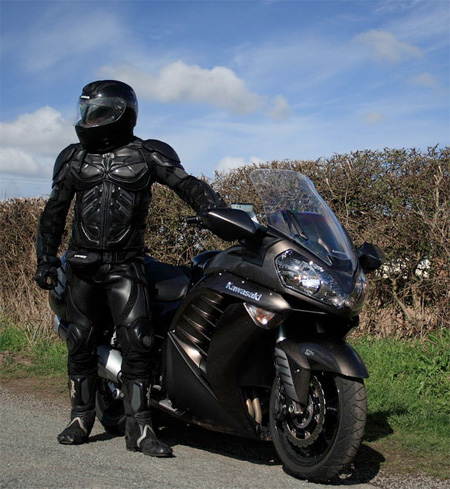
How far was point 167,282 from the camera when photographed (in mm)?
4594

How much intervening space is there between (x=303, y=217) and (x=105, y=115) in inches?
57.4

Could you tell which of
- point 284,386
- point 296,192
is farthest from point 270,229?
point 284,386

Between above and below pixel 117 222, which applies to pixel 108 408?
below

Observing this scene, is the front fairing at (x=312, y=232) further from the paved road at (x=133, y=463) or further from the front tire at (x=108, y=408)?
the front tire at (x=108, y=408)

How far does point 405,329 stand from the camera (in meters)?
7.02

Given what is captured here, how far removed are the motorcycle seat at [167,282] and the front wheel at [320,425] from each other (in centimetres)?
106

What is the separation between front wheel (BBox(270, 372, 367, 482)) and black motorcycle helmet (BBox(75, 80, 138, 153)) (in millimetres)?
1859

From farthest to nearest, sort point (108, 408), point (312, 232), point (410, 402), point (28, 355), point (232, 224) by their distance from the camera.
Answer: point (28, 355)
point (410, 402)
point (108, 408)
point (312, 232)
point (232, 224)

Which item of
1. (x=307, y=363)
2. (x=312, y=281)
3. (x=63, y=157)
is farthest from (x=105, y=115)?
(x=307, y=363)

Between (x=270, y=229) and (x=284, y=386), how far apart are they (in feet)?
2.87

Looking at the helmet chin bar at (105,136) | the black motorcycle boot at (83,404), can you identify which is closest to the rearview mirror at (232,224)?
the helmet chin bar at (105,136)

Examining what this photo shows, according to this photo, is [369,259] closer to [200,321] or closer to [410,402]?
[200,321]

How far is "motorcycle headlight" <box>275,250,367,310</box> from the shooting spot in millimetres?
3531

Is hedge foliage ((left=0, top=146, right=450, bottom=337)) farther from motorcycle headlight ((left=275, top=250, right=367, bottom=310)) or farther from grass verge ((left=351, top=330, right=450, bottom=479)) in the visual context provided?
motorcycle headlight ((left=275, top=250, right=367, bottom=310))
